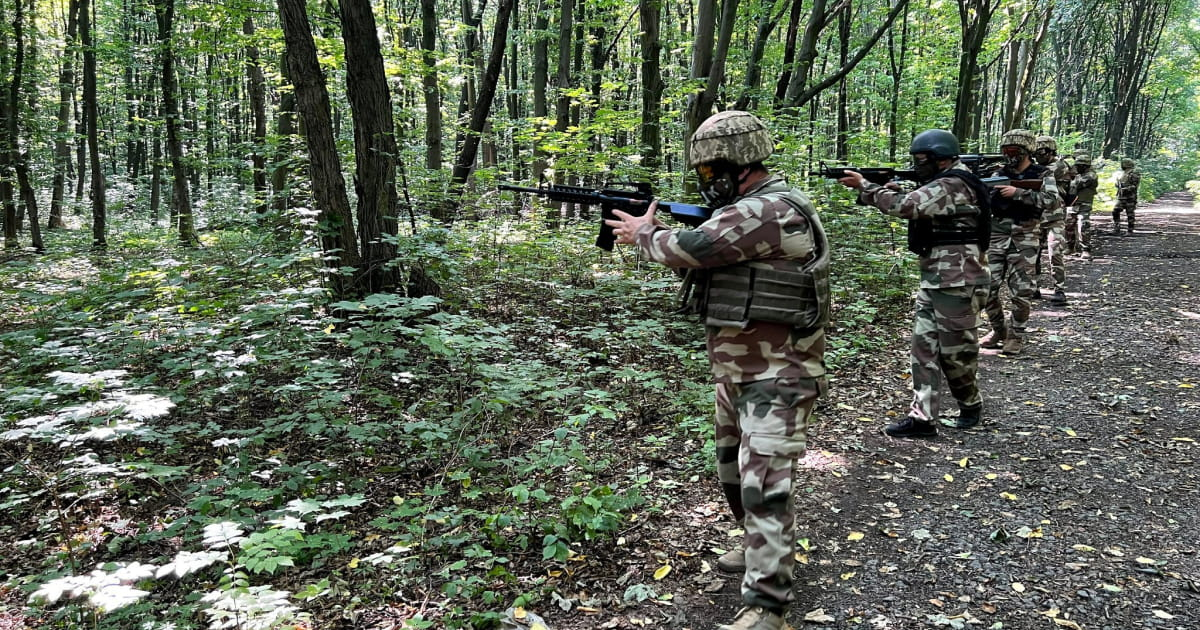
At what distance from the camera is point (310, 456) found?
451 cm

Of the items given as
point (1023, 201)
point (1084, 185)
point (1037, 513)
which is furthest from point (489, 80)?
point (1084, 185)

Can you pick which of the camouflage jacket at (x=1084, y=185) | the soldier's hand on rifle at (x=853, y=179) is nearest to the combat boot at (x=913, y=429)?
the soldier's hand on rifle at (x=853, y=179)

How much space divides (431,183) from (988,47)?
18943 millimetres

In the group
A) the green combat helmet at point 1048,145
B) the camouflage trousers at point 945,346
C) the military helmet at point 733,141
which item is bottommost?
the camouflage trousers at point 945,346

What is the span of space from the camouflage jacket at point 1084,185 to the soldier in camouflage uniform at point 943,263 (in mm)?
9898

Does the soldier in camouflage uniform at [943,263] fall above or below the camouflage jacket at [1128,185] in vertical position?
below

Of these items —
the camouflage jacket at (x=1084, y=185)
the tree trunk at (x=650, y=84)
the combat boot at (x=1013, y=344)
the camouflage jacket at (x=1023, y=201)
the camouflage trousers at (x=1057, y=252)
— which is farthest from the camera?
the camouflage jacket at (x=1084, y=185)

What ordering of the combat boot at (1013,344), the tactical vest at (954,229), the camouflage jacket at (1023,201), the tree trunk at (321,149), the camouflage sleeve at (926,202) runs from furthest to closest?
the combat boot at (1013,344) < the camouflage jacket at (1023,201) < the tree trunk at (321,149) < the tactical vest at (954,229) < the camouflage sleeve at (926,202)

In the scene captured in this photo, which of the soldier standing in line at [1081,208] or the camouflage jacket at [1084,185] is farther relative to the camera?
the soldier standing in line at [1081,208]

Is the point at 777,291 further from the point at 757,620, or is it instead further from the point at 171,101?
the point at 171,101

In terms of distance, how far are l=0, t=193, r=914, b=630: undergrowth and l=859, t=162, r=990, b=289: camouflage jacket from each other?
1988 mm

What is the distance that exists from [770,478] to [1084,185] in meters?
14.2

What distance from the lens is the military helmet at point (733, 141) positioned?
2812 mm

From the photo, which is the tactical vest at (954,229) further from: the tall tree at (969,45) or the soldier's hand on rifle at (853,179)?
the tall tree at (969,45)
